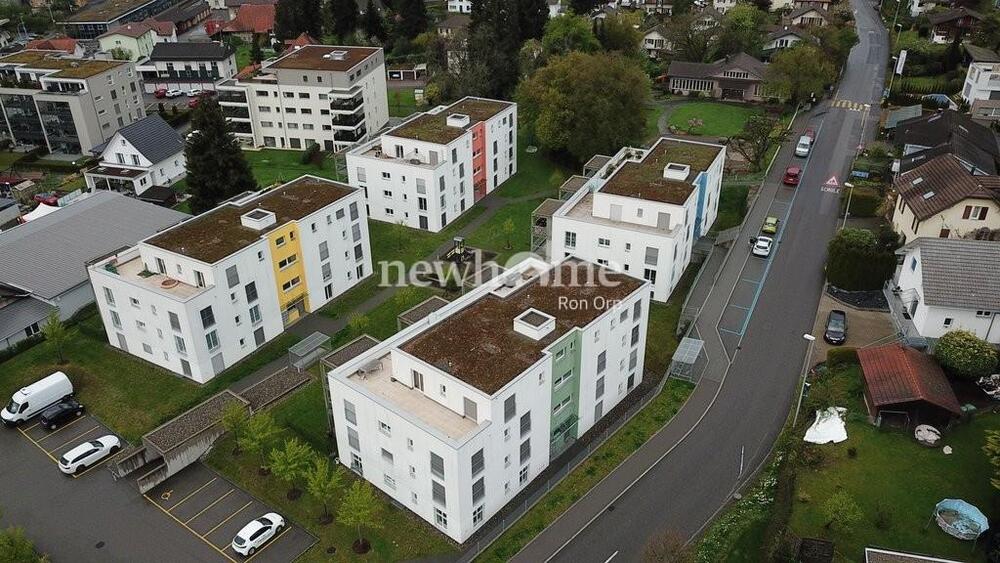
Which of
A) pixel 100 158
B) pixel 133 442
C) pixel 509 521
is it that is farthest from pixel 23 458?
pixel 100 158

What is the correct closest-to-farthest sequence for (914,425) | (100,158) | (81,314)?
1. (914,425)
2. (81,314)
3. (100,158)

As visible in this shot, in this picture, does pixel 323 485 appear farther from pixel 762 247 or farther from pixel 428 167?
pixel 762 247

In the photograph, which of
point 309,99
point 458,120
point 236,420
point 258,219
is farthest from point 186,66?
point 236,420

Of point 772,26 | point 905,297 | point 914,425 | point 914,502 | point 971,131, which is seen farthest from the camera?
point 772,26

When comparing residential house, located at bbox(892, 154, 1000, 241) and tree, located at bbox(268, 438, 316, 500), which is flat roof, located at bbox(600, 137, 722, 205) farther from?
tree, located at bbox(268, 438, 316, 500)

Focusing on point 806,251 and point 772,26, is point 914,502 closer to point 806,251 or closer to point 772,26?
point 806,251

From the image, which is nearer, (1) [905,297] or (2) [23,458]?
(2) [23,458]

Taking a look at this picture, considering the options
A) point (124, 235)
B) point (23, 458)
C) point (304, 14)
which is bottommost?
point (23, 458)
